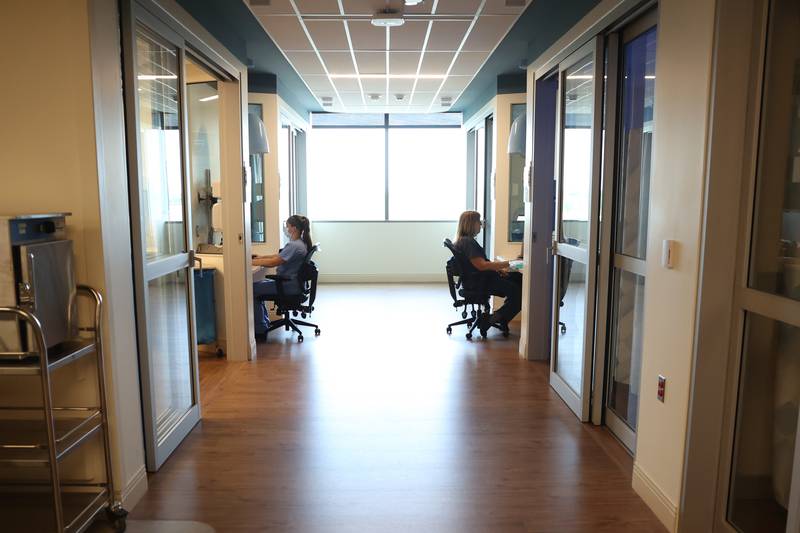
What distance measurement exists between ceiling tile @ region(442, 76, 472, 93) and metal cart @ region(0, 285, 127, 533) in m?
5.27

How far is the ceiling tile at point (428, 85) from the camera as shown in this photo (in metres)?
6.96

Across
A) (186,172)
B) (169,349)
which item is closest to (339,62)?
(186,172)

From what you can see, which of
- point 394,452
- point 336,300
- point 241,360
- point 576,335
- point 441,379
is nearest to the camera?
point 394,452

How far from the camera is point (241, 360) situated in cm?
515

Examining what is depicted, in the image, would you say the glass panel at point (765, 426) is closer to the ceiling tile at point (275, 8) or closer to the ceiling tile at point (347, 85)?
the ceiling tile at point (275, 8)

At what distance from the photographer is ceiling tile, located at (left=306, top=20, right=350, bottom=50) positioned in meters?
4.49

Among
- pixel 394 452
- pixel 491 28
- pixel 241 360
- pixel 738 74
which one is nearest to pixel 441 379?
pixel 394 452

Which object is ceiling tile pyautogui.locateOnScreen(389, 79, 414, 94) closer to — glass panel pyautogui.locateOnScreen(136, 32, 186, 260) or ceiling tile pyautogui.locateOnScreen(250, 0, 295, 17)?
ceiling tile pyautogui.locateOnScreen(250, 0, 295, 17)

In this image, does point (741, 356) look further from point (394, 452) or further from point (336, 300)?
point (336, 300)

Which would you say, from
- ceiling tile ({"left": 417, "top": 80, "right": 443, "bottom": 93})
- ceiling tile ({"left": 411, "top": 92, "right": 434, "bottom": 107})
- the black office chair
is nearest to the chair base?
the black office chair

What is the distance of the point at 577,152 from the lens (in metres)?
3.93

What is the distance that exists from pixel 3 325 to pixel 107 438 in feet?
2.21

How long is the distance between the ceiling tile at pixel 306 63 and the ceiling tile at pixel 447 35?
1.17 meters

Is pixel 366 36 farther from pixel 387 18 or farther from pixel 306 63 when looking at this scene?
pixel 306 63
